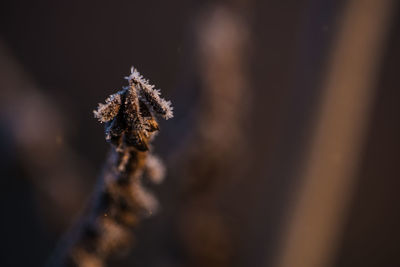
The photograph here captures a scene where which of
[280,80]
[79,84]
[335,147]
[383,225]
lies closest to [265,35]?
[280,80]

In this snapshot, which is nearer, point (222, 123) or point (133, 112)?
point (133, 112)

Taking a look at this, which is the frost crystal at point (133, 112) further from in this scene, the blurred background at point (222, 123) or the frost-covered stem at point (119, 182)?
the blurred background at point (222, 123)

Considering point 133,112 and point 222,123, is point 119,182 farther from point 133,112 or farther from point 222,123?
point 222,123

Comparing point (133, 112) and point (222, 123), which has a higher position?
point (222, 123)

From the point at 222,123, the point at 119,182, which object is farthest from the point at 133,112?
the point at 222,123
